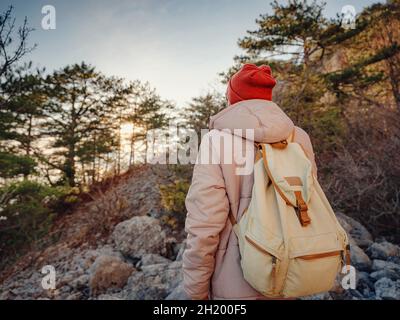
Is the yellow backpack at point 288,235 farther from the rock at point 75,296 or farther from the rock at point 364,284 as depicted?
the rock at point 75,296

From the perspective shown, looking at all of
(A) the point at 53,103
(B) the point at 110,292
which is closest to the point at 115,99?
(A) the point at 53,103

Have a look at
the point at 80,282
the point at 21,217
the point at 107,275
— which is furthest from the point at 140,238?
the point at 21,217

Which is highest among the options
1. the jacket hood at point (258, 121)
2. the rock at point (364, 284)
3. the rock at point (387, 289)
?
the jacket hood at point (258, 121)

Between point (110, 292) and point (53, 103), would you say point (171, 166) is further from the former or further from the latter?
point (53, 103)

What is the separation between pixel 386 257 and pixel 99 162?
13543mm

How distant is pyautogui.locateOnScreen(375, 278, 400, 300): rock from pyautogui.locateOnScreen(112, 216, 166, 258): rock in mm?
3979

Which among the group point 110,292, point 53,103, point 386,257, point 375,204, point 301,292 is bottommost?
point 110,292

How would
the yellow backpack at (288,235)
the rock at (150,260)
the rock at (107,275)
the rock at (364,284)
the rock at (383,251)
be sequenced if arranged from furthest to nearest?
the rock at (150,260) < the rock at (107,275) < the rock at (383,251) < the rock at (364,284) < the yellow backpack at (288,235)

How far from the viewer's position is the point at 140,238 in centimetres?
594

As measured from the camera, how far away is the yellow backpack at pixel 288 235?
117cm

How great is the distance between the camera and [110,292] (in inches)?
159

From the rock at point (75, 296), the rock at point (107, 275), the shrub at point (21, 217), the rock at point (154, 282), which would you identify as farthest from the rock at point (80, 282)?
the shrub at point (21, 217)

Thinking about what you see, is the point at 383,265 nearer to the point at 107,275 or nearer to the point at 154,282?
the point at 154,282

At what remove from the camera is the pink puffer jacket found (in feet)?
4.52
